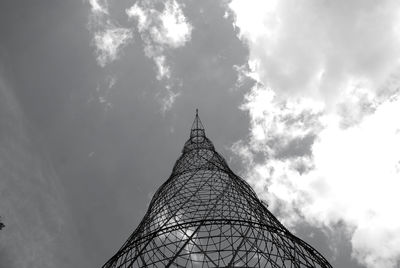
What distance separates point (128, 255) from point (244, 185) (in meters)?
8.78

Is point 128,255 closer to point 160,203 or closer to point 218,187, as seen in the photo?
point 160,203

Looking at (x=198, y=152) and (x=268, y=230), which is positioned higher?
(x=198, y=152)

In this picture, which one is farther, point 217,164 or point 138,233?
point 217,164

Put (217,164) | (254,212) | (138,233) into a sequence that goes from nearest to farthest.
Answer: (138,233), (254,212), (217,164)

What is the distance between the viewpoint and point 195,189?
2064 cm

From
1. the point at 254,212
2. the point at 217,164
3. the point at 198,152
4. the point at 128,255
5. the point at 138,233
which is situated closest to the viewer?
the point at 128,255

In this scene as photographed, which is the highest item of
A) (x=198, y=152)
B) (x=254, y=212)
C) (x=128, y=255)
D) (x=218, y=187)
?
(x=198, y=152)

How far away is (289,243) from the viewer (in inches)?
520

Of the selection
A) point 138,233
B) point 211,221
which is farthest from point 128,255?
point 211,221

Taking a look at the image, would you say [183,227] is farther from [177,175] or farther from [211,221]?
[177,175]

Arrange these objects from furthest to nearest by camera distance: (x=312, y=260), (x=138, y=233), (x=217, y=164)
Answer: (x=217, y=164)
(x=138, y=233)
(x=312, y=260)

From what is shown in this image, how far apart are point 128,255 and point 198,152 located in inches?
460

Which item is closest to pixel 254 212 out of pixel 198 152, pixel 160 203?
pixel 160 203

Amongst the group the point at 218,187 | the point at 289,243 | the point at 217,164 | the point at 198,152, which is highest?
the point at 198,152
